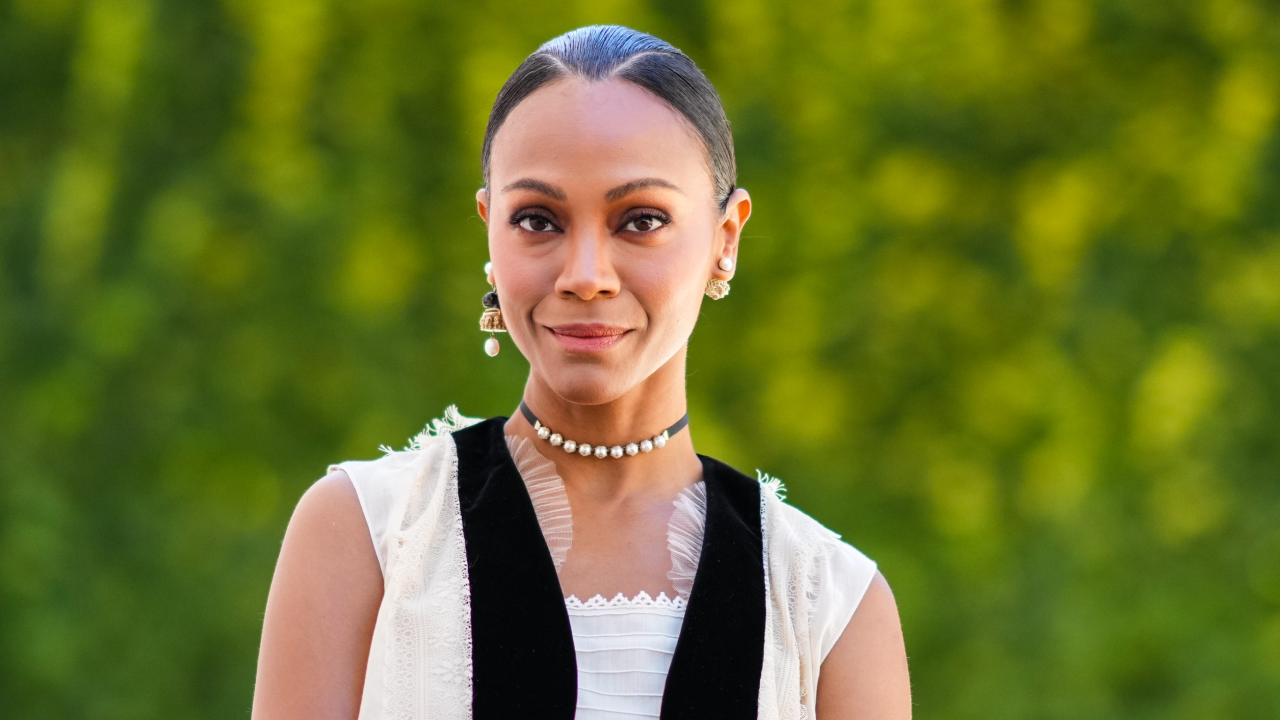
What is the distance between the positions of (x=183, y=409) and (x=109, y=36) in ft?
4.64

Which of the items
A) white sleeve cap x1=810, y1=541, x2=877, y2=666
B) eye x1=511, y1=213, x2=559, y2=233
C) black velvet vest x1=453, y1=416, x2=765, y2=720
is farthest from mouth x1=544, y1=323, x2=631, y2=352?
white sleeve cap x1=810, y1=541, x2=877, y2=666

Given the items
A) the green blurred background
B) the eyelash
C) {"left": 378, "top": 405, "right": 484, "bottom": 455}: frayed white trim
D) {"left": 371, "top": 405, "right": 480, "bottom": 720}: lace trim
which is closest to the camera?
{"left": 371, "top": 405, "right": 480, "bottom": 720}: lace trim

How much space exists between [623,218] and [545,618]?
2.26 feet

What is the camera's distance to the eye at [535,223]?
8.44 feet

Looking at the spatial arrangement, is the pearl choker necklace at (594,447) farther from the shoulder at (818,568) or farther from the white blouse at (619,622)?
the shoulder at (818,568)

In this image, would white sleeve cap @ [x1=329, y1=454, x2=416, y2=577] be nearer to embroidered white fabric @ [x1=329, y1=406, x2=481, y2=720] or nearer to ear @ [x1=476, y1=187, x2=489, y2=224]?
embroidered white fabric @ [x1=329, y1=406, x2=481, y2=720]

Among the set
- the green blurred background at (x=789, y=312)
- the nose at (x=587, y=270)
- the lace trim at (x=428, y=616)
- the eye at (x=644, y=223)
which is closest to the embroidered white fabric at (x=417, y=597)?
the lace trim at (x=428, y=616)

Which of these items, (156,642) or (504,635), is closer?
(504,635)


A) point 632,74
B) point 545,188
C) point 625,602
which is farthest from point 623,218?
point 625,602

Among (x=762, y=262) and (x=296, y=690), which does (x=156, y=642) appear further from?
(x=296, y=690)

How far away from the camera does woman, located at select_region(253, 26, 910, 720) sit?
249 cm

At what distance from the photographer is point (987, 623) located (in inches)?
213

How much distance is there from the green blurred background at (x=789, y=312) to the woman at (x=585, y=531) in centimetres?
265

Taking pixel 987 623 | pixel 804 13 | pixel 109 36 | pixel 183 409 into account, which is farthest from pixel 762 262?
pixel 109 36
